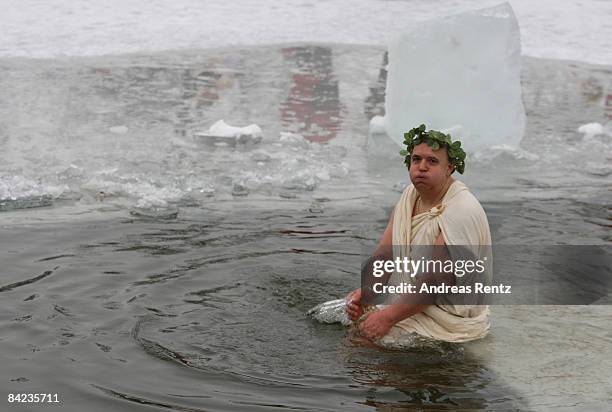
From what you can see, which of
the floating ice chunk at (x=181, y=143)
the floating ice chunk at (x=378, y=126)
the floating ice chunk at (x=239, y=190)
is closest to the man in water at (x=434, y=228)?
the floating ice chunk at (x=239, y=190)

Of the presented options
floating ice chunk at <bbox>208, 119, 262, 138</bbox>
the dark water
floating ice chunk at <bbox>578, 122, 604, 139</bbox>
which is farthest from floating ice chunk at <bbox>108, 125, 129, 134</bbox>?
floating ice chunk at <bbox>578, 122, 604, 139</bbox>

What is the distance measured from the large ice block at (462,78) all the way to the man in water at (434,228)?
432 cm

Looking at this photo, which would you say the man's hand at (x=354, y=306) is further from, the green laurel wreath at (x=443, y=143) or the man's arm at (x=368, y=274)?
the green laurel wreath at (x=443, y=143)

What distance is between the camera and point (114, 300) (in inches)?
245

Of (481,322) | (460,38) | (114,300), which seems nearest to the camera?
(481,322)

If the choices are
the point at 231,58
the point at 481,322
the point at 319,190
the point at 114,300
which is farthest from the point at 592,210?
the point at 231,58

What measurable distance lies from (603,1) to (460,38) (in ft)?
31.1

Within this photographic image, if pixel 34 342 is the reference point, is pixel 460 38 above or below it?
above

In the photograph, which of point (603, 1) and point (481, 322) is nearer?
point (481, 322)

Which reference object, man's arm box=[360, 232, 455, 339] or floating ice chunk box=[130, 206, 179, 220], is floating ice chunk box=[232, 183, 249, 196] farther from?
man's arm box=[360, 232, 455, 339]

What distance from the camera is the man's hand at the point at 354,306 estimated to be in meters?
5.62

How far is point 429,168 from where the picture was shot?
209 inches

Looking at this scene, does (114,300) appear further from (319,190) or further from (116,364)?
(319,190)

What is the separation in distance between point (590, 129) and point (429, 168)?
637 cm
